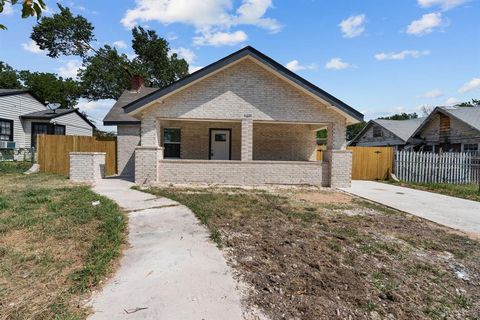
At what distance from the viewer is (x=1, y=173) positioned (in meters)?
12.9

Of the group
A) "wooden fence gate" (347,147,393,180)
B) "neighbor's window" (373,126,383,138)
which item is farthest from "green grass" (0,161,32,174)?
"neighbor's window" (373,126,383,138)

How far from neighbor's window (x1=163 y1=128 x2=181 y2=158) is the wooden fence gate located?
944 cm

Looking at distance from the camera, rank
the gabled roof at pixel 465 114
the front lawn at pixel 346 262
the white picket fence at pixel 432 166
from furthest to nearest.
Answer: the gabled roof at pixel 465 114, the white picket fence at pixel 432 166, the front lawn at pixel 346 262

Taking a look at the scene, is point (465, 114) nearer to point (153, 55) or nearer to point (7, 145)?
point (7, 145)

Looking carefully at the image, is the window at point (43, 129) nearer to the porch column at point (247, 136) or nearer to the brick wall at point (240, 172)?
the brick wall at point (240, 172)

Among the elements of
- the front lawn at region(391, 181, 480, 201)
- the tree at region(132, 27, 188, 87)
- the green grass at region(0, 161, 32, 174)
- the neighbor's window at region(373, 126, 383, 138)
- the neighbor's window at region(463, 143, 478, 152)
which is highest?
the tree at region(132, 27, 188, 87)

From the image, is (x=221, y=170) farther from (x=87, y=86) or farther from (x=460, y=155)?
(x=87, y=86)

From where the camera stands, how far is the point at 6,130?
18594mm

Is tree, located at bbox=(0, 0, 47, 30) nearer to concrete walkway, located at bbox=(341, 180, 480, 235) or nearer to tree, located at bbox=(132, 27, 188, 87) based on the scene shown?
concrete walkway, located at bbox=(341, 180, 480, 235)

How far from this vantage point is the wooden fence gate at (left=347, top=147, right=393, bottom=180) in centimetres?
1560

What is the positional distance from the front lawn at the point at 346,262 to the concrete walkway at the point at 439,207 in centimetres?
74

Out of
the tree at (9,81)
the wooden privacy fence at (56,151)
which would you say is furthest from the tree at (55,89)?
the wooden privacy fence at (56,151)

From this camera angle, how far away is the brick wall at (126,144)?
559 inches

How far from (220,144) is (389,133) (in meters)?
19.7
